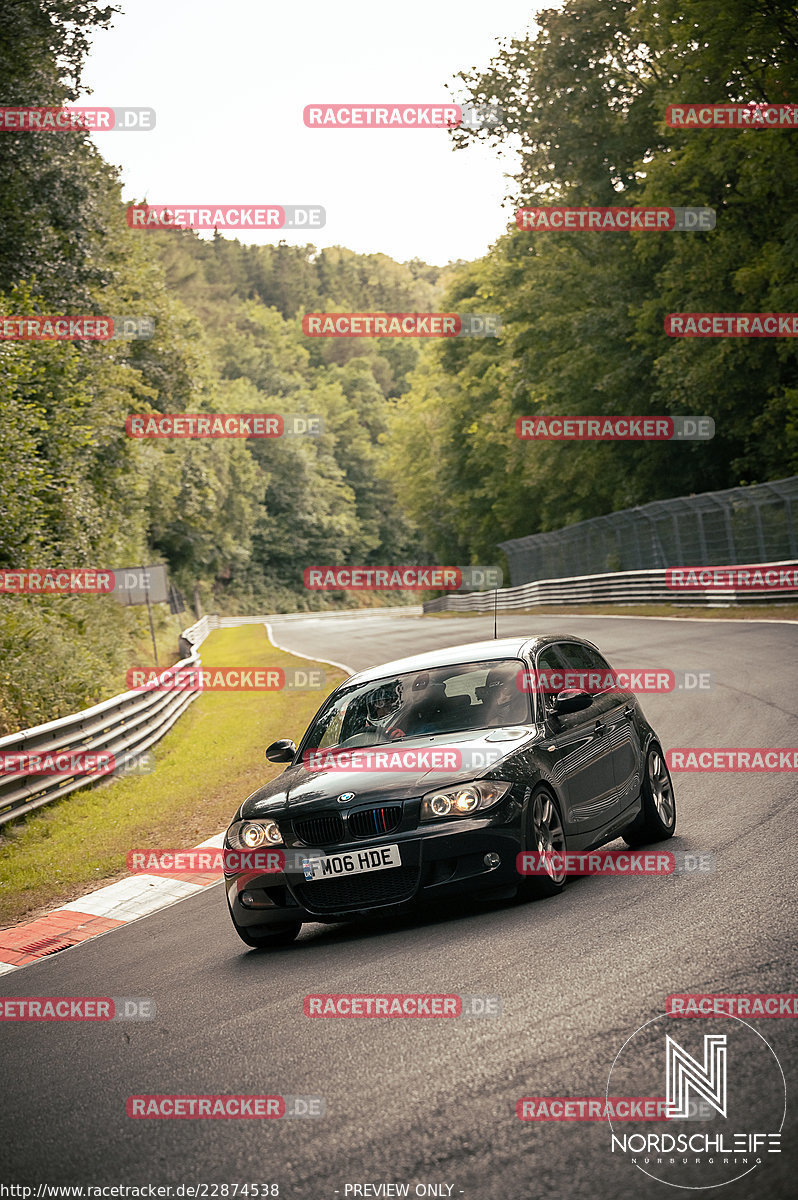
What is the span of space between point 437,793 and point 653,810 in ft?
8.02

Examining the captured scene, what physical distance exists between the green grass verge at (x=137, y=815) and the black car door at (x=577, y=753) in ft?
14.5

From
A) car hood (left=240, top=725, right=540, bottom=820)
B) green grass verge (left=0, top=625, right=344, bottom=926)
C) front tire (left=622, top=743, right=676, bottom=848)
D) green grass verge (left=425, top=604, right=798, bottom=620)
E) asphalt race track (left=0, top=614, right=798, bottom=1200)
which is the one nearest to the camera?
asphalt race track (left=0, top=614, right=798, bottom=1200)

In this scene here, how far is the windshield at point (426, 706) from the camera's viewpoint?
7848 millimetres

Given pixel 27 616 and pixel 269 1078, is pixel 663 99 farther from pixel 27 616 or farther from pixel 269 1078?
pixel 269 1078

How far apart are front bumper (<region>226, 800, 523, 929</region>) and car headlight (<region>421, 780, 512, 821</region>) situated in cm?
5

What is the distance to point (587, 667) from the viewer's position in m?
9.03

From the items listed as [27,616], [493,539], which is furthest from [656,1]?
[493,539]

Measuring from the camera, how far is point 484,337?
236ft

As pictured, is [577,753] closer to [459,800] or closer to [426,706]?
[426,706]

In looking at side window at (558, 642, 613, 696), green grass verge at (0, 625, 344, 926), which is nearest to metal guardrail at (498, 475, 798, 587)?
green grass verge at (0, 625, 344, 926)

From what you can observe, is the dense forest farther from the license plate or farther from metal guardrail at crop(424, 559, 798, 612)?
the license plate

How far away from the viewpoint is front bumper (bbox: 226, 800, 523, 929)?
6707 millimetres

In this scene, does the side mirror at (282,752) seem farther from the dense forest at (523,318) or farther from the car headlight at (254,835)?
the dense forest at (523,318)

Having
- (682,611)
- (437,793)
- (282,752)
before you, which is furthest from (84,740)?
(682,611)
